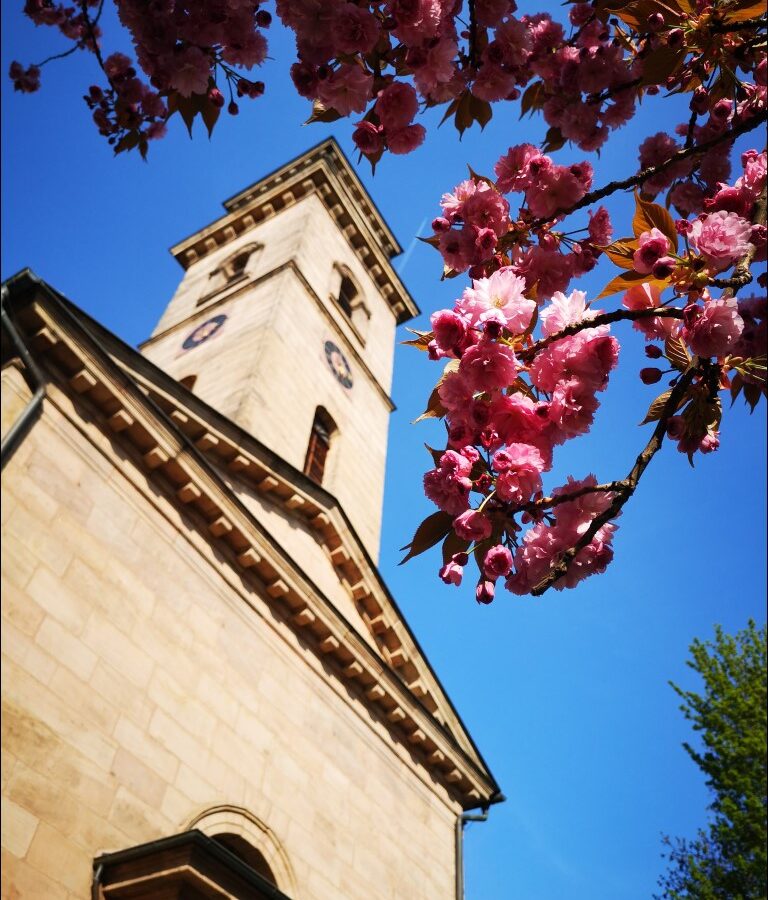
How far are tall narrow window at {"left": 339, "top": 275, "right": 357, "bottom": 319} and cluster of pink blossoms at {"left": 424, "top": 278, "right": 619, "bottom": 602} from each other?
2129 cm

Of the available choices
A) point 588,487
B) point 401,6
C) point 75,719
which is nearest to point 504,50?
point 401,6

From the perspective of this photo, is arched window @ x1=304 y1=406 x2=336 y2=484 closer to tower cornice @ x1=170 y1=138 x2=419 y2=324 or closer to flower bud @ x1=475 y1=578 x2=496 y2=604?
tower cornice @ x1=170 y1=138 x2=419 y2=324

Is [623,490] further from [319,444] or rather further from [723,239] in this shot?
[319,444]

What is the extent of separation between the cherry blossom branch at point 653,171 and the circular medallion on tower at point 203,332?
16.5 m

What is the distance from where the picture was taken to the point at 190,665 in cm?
831

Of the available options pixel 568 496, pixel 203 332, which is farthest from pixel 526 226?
pixel 203 332

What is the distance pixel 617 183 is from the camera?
314cm

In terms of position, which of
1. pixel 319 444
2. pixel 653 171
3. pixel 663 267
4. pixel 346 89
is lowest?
pixel 663 267

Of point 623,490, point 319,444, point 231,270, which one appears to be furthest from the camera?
point 231,270

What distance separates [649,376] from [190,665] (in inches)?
273

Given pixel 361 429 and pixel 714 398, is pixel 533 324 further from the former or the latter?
pixel 361 429

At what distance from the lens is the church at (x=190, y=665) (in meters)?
6.31

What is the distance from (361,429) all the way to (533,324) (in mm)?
16837

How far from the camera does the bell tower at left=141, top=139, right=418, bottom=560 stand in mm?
16375
